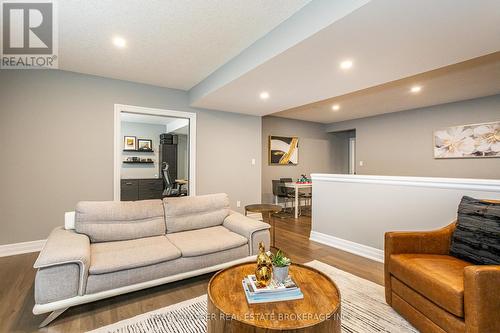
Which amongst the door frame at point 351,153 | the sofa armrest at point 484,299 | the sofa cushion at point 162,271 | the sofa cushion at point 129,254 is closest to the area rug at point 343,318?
the sofa cushion at point 162,271

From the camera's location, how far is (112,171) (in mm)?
3861

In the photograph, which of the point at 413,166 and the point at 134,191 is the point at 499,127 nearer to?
the point at 413,166

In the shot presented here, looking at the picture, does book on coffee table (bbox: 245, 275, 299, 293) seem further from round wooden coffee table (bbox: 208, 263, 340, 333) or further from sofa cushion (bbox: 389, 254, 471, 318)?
sofa cushion (bbox: 389, 254, 471, 318)

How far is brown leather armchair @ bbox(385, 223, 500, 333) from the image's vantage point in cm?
136

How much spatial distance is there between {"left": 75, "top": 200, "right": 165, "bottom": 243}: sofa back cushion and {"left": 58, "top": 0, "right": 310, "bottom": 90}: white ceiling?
5.90 feet

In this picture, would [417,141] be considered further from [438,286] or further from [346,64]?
[438,286]

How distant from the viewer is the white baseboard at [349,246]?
123 inches

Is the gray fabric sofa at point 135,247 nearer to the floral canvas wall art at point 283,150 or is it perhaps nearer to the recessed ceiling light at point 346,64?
the recessed ceiling light at point 346,64

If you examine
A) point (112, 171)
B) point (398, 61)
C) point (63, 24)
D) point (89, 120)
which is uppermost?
point (63, 24)

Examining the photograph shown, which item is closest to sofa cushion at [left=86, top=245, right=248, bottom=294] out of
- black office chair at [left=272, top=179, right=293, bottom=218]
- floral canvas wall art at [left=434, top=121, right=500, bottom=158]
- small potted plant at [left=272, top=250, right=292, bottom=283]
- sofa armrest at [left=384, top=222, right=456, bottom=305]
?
small potted plant at [left=272, top=250, right=292, bottom=283]

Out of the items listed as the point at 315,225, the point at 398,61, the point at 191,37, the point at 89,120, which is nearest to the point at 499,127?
the point at 398,61

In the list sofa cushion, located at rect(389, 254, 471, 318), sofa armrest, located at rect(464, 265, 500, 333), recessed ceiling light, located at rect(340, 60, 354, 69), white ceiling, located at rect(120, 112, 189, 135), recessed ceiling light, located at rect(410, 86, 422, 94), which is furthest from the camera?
white ceiling, located at rect(120, 112, 189, 135)

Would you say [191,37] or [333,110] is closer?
[191,37]

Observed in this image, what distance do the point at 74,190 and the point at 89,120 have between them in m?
1.08
